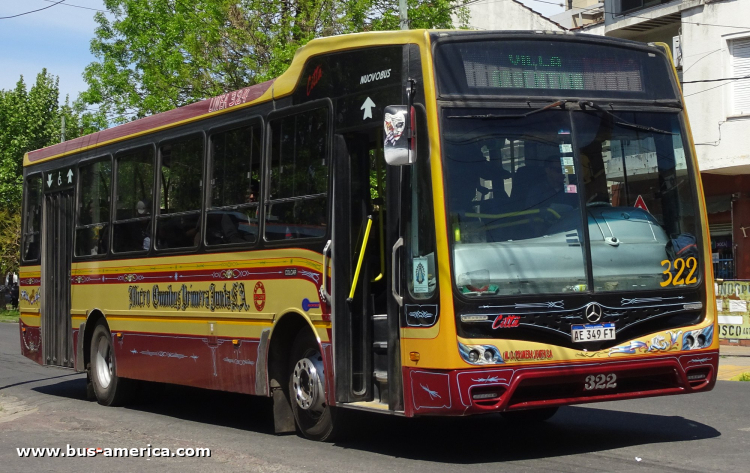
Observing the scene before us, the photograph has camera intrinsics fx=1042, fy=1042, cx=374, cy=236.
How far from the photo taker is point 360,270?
28.0 feet

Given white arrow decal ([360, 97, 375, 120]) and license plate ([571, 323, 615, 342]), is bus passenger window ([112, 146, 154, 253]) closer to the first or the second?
white arrow decal ([360, 97, 375, 120])

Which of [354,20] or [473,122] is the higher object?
[354,20]

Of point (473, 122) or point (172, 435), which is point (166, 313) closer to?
point (172, 435)

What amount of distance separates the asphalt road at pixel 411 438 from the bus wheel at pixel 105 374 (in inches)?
9.5

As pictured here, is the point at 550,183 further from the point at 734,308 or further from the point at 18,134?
the point at 18,134

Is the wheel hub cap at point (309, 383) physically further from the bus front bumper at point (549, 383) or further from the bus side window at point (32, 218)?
the bus side window at point (32, 218)

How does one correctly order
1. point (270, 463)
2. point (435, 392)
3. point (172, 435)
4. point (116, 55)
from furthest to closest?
point (116, 55) → point (172, 435) → point (270, 463) → point (435, 392)

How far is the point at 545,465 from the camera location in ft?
24.7

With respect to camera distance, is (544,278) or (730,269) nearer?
(544,278)

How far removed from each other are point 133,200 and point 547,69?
6176 millimetres

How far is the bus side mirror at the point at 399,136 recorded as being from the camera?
7.52 m

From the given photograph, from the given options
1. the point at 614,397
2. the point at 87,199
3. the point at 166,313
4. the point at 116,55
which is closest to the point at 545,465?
the point at 614,397

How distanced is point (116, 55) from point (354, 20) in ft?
44.6

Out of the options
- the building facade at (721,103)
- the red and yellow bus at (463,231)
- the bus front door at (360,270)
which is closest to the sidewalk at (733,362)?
the building facade at (721,103)
